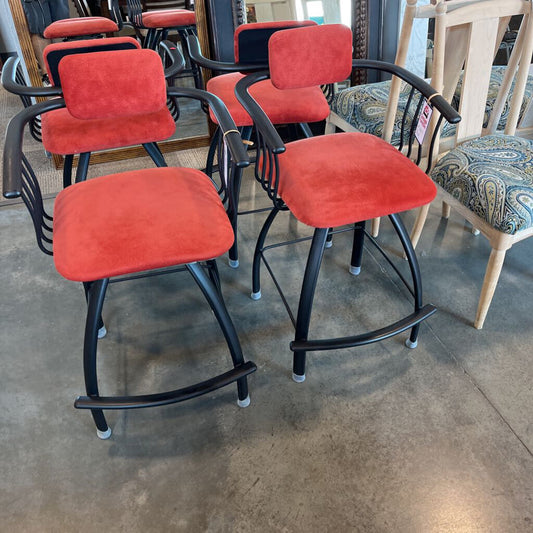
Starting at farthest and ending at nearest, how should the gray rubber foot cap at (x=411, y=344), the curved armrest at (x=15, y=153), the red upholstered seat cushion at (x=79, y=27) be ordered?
the red upholstered seat cushion at (x=79, y=27)
the gray rubber foot cap at (x=411, y=344)
the curved armrest at (x=15, y=153)

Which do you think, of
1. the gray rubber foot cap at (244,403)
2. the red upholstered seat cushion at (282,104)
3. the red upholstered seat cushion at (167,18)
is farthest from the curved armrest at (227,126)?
the red upholstered seat cushion at (167,18)

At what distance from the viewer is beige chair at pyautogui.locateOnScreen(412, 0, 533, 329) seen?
1362 mm

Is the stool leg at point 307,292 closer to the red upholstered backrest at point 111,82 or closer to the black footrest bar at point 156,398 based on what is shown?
the black footrest bar at point 156,398

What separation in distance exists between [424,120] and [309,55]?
0.38 metres

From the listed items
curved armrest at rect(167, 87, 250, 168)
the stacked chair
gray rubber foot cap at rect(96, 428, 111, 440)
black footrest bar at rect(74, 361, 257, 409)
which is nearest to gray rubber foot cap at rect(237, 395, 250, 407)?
black footrest bar at rect(74, 361, 257, 409)

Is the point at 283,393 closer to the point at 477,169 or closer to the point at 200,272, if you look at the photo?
the point at 200,272

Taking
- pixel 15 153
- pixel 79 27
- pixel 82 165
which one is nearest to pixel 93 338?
pixel 15 153

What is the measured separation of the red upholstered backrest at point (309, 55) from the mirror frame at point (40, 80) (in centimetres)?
131

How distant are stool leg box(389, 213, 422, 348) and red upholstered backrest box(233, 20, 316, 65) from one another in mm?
703

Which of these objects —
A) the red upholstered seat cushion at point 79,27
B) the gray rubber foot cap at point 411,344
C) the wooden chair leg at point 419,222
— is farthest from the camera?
the red upholstered seat cushion at point 79,27

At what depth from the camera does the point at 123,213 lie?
1.08m

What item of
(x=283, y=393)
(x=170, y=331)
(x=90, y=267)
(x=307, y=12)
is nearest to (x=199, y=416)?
(x=283, y=393)

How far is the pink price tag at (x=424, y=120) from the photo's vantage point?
51.5 inches

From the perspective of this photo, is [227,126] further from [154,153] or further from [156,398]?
[156,398]
